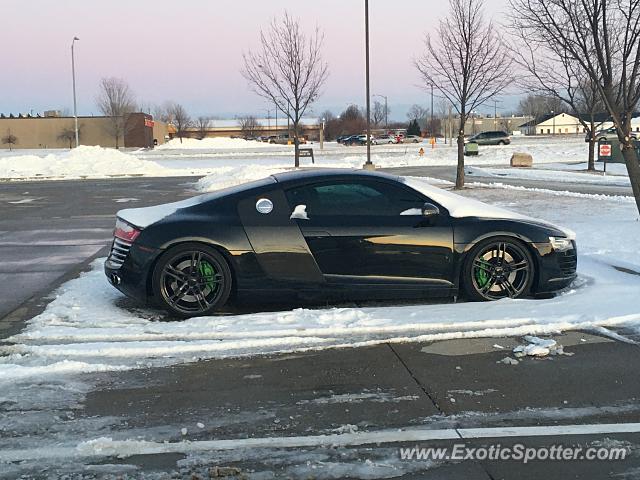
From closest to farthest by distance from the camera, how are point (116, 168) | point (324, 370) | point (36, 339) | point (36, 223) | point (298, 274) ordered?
1. point (324, 370)
2. point (36, 339)
3. point (298, 274)
4. point (36, 223)
5. point (116, 168)

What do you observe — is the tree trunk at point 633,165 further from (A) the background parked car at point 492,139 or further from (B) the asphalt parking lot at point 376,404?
(A) the background parked car at point 492,139

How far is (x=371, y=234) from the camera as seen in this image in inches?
Answer: 247

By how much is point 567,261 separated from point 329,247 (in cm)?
245

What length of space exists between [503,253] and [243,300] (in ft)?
8.52

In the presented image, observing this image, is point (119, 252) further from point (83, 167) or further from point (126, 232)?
point (83, 167)

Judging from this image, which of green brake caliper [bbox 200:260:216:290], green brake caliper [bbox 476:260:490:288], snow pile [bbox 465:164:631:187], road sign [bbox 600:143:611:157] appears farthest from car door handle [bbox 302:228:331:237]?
road sign [bbox 600:143:611:157]

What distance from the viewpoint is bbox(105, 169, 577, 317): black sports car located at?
20.3ft

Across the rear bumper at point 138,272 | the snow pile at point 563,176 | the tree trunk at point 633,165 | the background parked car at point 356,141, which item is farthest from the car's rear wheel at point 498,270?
the background parked car at point 356,141

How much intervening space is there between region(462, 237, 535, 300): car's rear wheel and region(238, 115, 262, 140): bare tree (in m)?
118

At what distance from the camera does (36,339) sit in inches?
218

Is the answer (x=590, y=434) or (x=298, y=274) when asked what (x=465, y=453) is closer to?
(x=590, y=434)

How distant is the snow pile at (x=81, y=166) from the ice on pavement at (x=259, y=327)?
102 ft

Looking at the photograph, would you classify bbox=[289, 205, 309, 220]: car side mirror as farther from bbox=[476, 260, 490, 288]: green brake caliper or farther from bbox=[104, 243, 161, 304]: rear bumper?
bbox=[476, 260, 490, 288]: green brake caliper

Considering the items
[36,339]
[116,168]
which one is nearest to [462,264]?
[36,339]
